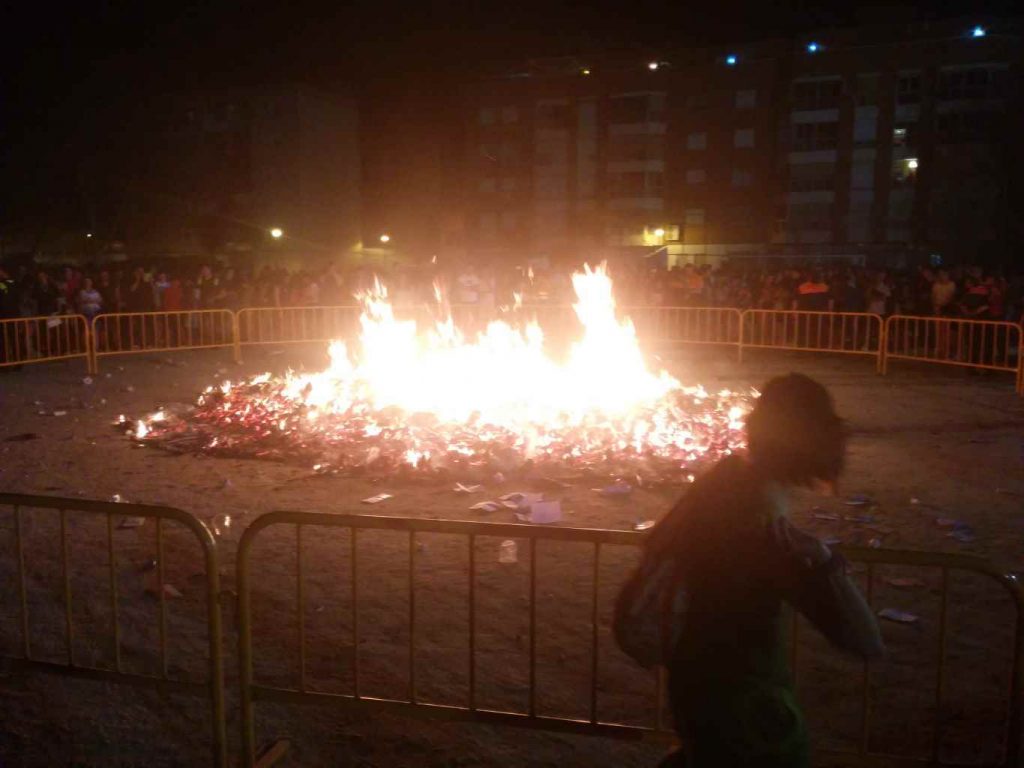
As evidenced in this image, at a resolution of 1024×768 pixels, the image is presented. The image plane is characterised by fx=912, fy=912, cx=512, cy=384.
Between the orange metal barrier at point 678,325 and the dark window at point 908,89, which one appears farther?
the dark window at point 908,89

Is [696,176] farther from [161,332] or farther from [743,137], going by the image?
[161,332]

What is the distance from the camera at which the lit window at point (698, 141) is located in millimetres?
62969

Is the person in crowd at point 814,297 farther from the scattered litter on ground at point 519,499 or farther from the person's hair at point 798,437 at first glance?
the person's hair at point 798,437

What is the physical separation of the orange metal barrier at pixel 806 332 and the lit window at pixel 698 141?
44985 mm

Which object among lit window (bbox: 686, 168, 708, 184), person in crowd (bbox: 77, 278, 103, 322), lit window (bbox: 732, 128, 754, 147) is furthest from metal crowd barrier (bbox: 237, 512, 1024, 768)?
lit window (bbox: 686, 168, 708, 184)

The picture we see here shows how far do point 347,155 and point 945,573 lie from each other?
203ft

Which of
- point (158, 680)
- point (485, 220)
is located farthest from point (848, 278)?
point (485, 220)

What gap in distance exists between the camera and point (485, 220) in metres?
68.8

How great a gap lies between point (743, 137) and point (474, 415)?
5656 centimetres

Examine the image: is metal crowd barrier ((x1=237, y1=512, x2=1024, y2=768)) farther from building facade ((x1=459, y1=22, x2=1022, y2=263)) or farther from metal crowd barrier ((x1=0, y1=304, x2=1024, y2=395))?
building facade ((x1=459, y1=22, x2=1022, y2=263))

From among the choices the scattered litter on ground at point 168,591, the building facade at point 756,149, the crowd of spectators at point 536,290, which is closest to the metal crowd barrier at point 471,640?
the scattered litter on ground at point 168,591

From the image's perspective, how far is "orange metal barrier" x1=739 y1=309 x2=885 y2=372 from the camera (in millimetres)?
19328

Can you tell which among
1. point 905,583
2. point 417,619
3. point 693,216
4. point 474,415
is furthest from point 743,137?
point 417,619

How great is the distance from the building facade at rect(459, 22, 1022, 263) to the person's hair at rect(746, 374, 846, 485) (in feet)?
170
